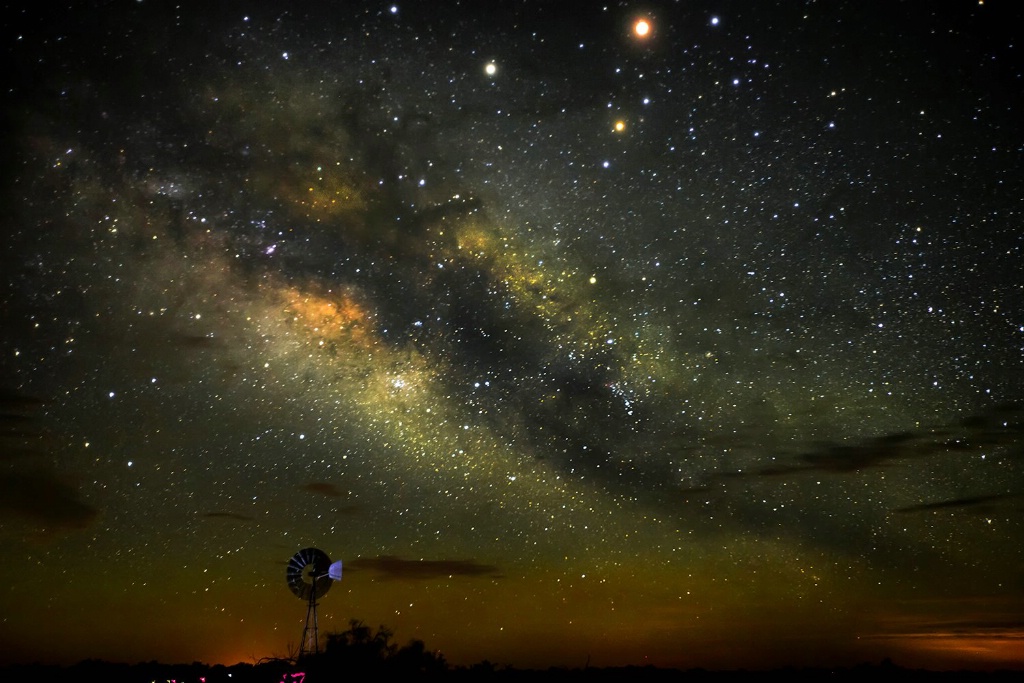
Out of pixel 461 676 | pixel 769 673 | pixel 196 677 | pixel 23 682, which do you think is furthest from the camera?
pixel 769 673

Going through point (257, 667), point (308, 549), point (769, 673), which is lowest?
point (769, 673)

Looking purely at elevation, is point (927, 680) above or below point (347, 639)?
below

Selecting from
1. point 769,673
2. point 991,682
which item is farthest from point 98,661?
point 991,682

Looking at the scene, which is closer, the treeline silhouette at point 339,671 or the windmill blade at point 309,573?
the treeline silhouette at point 339,671

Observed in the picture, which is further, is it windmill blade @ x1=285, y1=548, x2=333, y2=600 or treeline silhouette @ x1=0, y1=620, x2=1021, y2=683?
windmill blade @ x1=285, y1=548, x2=333, y2=600

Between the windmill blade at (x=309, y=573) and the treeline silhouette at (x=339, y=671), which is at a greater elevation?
the windmill blade at (x=309, y=573)

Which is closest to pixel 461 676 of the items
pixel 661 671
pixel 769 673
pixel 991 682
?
pixel 661 671

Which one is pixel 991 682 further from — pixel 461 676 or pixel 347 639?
pixel 347 639

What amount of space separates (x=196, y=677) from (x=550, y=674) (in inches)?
447

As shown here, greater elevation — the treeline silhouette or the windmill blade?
the windmill blade

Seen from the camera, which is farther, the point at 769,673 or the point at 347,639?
the point at 769,673

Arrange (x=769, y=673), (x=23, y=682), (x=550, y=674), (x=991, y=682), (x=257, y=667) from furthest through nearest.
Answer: (x=769, y=673) → (x=991, y=682) → (x=550, y=674) → (x=23, y=682) → (x=257, y=667)

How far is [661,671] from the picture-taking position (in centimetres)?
2619

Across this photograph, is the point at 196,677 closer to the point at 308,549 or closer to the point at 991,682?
the point at 308,549
